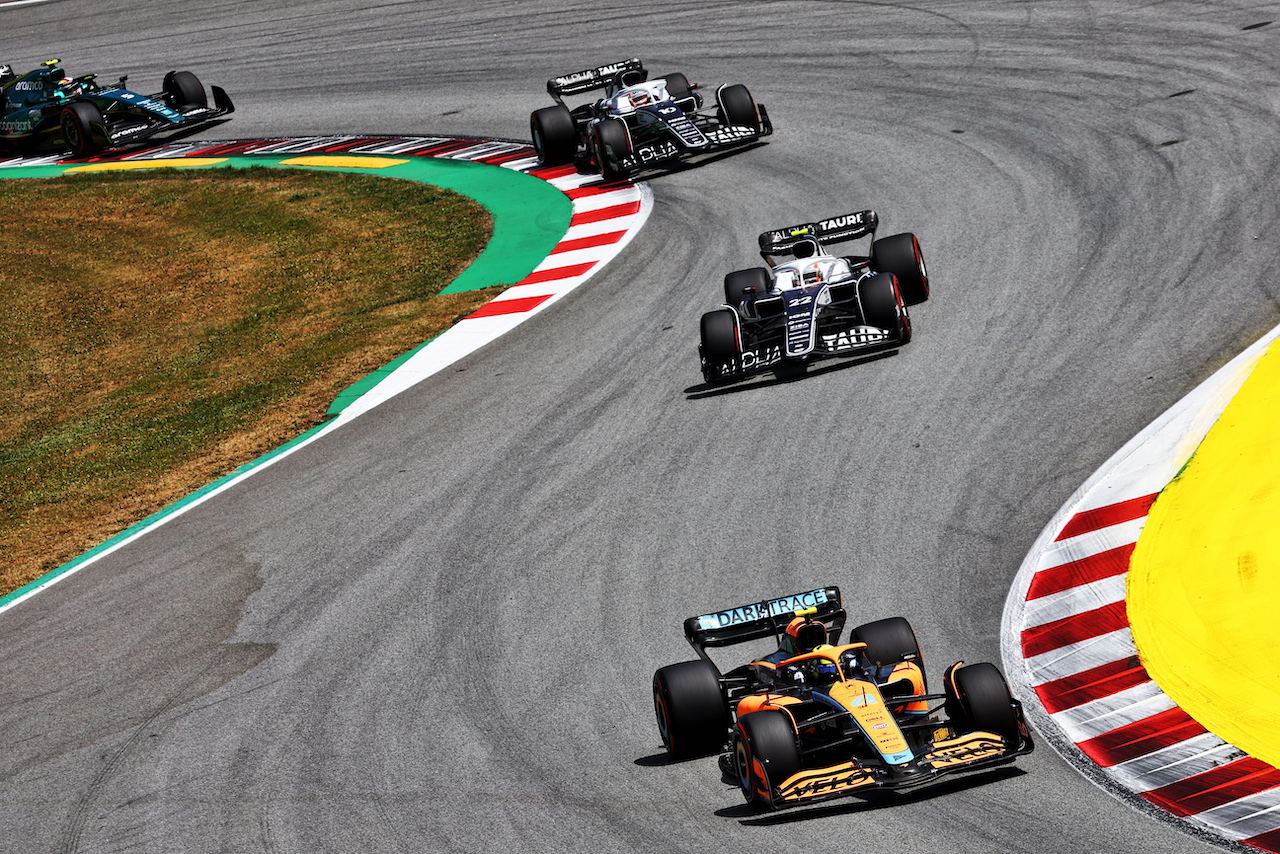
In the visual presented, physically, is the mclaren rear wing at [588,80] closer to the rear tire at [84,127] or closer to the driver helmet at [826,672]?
the rear tire at [84,127]

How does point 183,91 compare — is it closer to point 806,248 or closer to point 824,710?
point 806,248

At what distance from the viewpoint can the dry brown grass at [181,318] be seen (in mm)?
15086

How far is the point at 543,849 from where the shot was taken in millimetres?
8031

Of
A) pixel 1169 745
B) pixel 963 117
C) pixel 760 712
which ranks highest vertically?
pixel 963 117

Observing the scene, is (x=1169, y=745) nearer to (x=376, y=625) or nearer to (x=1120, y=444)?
(x=1120, y=444)

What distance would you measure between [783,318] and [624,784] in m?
6.94

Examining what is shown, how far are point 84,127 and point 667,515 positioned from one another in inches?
774

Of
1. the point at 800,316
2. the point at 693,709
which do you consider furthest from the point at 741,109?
the point at 693,709

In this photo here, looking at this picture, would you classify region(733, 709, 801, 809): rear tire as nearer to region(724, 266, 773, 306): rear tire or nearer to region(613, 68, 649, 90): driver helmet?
region(724, 266, 773, 306): rear tire

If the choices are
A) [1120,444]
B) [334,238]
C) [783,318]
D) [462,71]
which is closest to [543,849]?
[1120,444]

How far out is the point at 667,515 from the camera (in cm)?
1216

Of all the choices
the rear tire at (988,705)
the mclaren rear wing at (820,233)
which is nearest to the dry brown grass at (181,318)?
the mclaren rear wing at (820,233)

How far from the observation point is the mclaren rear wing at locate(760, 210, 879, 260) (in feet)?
50.2

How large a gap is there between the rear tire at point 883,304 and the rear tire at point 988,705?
22.3ft
